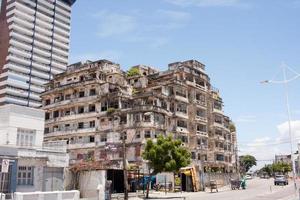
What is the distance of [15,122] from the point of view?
1430 inches

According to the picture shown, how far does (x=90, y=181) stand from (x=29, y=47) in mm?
107855

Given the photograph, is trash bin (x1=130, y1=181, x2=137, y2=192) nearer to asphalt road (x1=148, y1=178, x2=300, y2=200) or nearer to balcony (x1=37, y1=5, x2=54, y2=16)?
asphalt road (x1=148, y1=178, x2=300, y2=200)

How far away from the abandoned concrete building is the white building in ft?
58.0

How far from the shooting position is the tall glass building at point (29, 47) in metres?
128

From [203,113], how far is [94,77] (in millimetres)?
21297

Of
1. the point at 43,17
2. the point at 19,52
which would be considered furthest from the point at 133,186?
the point at 43,17

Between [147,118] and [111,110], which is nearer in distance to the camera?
[147,118]

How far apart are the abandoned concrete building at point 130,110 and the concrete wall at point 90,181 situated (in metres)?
16.4

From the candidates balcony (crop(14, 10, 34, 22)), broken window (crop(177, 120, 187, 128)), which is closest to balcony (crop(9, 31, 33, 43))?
balcony (crop(14, 10, 34, 22))

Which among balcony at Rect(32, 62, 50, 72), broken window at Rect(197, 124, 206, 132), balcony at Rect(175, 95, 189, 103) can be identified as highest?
balcony at Rect(32, 62, 50, 72)

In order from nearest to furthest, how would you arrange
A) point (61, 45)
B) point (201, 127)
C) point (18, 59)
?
point (201, 127) → point (18, 59) → point (61, 45)

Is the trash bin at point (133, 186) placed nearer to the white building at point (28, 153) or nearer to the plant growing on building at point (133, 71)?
the white building at point (28, 153)

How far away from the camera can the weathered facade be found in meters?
57.7

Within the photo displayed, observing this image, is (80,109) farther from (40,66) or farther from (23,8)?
(23,8)
